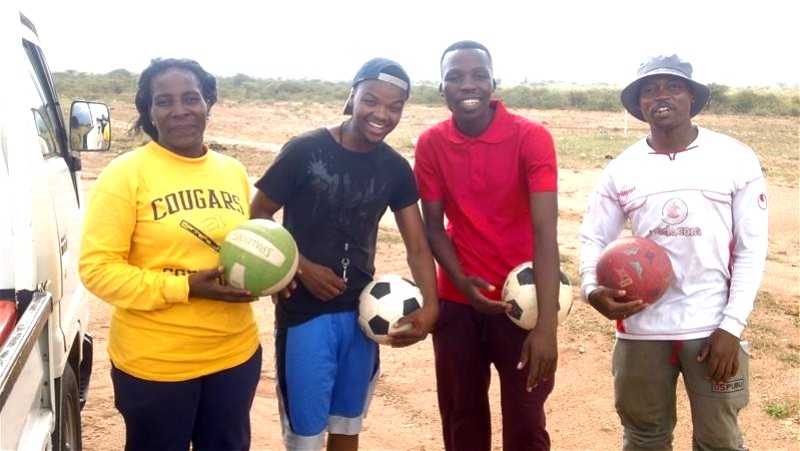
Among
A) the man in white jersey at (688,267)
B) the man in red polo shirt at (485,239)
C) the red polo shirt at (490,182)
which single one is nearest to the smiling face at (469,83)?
the man in red polo shirt at (485,239)

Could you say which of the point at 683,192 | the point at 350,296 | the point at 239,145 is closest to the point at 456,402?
the point at 350,296

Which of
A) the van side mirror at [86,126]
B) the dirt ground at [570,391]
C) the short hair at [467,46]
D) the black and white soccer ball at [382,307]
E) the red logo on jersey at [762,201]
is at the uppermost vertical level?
the short hair at [467,46]

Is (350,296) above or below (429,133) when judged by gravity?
below

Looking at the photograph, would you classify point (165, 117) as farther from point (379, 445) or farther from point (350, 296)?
point (379, 445)

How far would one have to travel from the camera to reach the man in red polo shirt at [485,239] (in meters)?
3.41

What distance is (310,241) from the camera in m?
3.37

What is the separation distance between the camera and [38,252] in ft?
8.61

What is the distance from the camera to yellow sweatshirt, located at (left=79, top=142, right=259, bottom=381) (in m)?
2.75

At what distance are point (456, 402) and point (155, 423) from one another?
4.76 feet

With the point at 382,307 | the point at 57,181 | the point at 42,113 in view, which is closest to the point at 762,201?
the point at 382,307

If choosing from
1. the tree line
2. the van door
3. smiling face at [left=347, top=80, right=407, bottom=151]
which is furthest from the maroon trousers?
the tree line

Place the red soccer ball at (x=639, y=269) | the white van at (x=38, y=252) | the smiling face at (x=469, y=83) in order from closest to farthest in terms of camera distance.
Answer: the white van at (x=38, y=252)
the red soccer ball at (x=639, y=269)
the smiling face at (x=469, y=83)

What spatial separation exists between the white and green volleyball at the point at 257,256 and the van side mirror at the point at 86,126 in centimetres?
144

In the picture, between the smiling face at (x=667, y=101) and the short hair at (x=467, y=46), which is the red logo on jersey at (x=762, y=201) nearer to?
the smiling face at (x=667, y=101)
